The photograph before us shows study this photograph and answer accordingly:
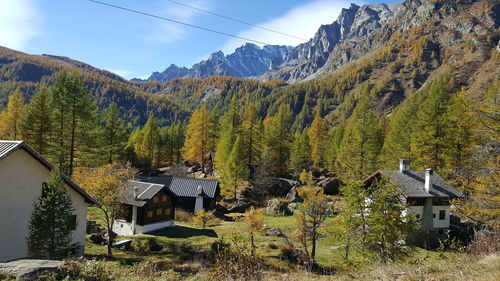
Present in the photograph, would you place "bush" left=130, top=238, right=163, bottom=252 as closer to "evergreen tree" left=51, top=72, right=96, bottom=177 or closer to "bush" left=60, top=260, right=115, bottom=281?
"evergreen tree" left=51, top=72, right=96, bottom=177

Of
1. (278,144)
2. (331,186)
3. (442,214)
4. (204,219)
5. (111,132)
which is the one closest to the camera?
(442,214)

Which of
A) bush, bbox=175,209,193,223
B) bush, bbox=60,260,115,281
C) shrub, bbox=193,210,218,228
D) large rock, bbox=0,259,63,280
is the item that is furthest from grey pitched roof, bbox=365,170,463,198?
large rock, bbox=0,259,63,280

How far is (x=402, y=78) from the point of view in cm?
17350

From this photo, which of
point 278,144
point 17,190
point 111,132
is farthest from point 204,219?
point 278,144

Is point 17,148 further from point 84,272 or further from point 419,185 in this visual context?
point 419,185

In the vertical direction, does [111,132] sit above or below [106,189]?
above

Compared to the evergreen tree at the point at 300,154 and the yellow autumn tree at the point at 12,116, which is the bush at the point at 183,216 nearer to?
the evergreen tree at the point at 300,154

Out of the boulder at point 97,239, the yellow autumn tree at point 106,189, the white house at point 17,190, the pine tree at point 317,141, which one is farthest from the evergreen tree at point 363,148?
the white house at point 17,190

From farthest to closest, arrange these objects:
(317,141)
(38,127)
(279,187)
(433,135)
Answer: (317,141) → (279,187) → (433,135) → (38,127)

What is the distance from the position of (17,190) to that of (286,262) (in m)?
18.4

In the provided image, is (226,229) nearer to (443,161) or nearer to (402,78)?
(443,161)

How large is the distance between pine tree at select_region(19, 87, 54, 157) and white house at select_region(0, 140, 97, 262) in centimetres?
1998

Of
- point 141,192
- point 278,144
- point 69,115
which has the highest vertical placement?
point 69,115

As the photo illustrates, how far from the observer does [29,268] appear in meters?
8.26
